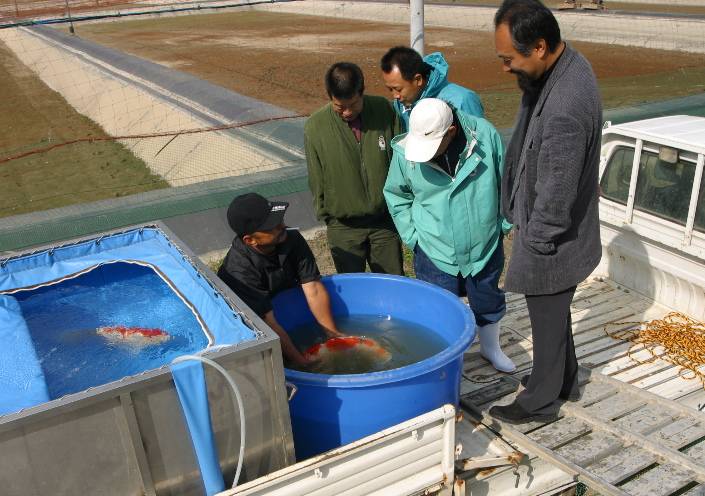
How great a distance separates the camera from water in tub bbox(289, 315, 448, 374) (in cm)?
390

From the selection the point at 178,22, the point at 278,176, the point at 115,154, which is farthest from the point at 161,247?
the point at 178,22

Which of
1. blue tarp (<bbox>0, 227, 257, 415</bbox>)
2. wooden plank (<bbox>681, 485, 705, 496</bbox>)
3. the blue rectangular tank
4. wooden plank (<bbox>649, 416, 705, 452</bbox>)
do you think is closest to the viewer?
the blue rectangular tank

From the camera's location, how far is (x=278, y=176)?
8.09 metres

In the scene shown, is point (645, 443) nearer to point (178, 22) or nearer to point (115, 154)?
point (115, 154)

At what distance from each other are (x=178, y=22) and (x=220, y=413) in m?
47.0

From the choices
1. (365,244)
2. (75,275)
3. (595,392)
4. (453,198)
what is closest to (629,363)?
(595,392)

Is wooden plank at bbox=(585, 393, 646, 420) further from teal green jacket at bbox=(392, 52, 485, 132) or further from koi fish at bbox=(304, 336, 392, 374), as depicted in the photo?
teal green jacket at bbox=(392, 52, 485, 132)

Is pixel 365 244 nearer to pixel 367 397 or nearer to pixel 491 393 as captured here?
pixel 491 393

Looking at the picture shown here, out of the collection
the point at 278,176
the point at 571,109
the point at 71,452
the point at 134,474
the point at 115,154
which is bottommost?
the point at 115,154

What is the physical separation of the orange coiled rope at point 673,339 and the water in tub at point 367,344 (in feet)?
4.89

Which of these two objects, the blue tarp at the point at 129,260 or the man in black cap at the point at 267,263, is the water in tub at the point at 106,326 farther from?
the man in black cap at the point at 267,263

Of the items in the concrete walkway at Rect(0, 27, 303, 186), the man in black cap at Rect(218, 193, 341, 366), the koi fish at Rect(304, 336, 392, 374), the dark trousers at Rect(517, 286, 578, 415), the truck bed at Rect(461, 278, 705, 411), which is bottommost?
the concrete walkway at Rect(0, 27, 303, 186)

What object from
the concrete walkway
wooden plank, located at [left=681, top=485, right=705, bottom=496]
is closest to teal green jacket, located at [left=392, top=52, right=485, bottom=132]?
wooden plank, located at [left=681, top=485, right=705, bottom=496]

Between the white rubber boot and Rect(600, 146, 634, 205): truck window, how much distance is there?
5.94 ft
